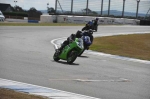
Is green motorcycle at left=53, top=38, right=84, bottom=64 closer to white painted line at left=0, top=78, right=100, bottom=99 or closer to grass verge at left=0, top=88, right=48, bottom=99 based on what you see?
white painted line at left=0, top=78, right=100, bottom=99

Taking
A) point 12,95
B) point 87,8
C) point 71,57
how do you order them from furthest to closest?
point 87,8 < point 71,57 < point 12,95

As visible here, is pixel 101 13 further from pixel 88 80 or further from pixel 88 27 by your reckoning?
pixel 88 80

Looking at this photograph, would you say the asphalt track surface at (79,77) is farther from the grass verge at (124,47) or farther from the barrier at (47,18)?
the barrier at (47,18)

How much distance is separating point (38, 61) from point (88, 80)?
315 centimetres

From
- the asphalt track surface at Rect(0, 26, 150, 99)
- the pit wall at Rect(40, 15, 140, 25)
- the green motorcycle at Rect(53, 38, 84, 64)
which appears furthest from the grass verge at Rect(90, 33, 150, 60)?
the pit wall at Rect(40, 15, 140, 25)

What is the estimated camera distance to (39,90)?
8.11 metres

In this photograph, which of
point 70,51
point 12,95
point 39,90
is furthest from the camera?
point 70,51

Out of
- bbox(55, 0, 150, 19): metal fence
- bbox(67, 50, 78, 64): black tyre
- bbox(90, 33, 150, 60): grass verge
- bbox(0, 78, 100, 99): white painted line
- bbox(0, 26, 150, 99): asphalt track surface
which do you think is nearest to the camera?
bbox(0, 78, 100, 99): white painted line

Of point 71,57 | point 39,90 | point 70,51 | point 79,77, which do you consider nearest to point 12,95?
point 39,90

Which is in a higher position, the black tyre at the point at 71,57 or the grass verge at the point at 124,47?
the black tyre at the point at 71,57

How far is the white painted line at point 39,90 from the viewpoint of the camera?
777 centimetres

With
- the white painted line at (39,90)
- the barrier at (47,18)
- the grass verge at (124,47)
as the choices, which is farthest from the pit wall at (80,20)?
the white painted line at (39,90)

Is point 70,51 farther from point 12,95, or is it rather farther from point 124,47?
point 124,47

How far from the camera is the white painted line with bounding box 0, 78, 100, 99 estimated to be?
7.77 metres
